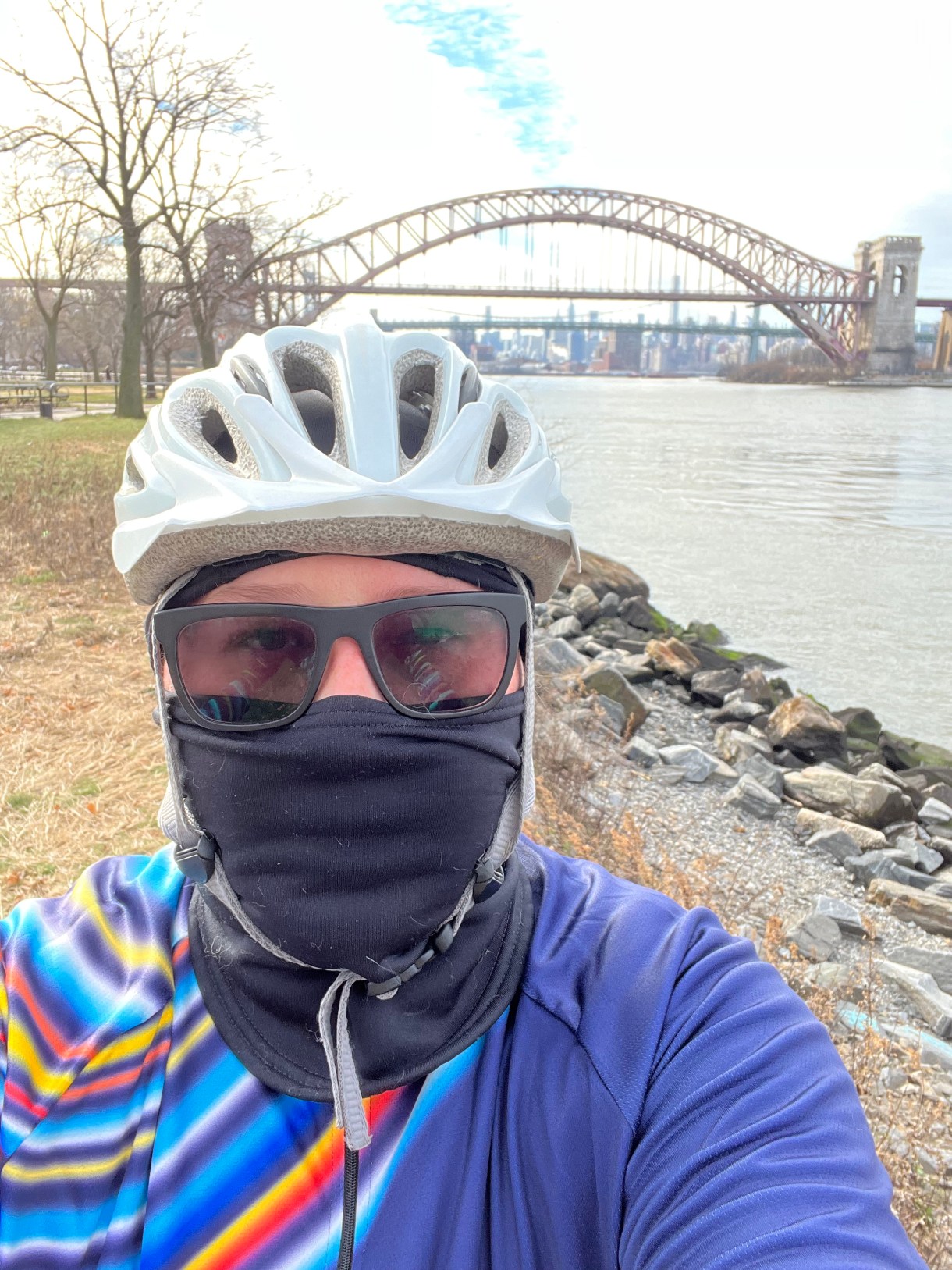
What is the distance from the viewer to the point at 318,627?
1.54m

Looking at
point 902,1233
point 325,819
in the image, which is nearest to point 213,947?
point 325,819

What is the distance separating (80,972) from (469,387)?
4.56 feet

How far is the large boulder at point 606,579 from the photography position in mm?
13484

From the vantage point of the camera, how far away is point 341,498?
59.3 inches

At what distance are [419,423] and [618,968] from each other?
116 cm

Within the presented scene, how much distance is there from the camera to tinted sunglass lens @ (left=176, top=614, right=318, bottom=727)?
1.55 metres

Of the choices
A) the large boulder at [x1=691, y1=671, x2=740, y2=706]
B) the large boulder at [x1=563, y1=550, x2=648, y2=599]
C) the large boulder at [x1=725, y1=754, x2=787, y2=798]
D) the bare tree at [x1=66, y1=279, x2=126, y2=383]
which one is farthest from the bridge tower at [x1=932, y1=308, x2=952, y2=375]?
the large boulder at [x1=725, y1=754, x2=787, y2=798]

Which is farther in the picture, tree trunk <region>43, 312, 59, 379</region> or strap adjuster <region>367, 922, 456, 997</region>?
tree trunk <region>43, 312, 59, 379</region>

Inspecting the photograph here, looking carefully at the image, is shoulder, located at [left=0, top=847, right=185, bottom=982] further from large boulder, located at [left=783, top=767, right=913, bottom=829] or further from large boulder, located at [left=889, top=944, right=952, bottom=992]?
large boulder, located at [left=783, top=767, right=913, bottom=829]

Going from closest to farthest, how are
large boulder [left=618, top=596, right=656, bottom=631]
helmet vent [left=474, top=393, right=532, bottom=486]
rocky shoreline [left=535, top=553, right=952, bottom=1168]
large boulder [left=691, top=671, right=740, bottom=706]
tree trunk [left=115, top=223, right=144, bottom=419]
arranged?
1. helmet vent [left=474, top=393, right=532, bottom=486]
2. rocky shoreline [left=535, top=553, right=952, bottom=1168]
3. large boulder [left=691, top=671, right=740, bottom=706]
4. large boulder [left=618, top=596, right=656, bottom=631]
5. tree trunk [left=115, top=223, right=144, bottom=419]

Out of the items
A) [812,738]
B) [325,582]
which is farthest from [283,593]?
[812,738]

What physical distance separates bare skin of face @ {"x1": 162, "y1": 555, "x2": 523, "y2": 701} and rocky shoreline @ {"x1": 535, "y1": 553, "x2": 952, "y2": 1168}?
2.66 metres

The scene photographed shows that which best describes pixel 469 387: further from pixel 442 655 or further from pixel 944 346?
pixel 944 346

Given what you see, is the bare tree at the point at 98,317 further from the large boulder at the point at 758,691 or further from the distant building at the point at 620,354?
the distant building at the point at 620,354
